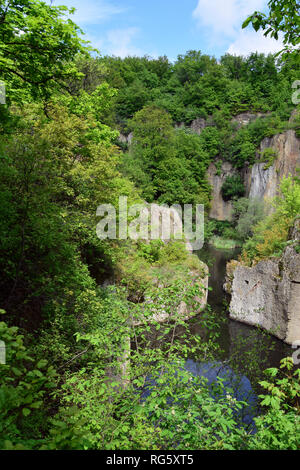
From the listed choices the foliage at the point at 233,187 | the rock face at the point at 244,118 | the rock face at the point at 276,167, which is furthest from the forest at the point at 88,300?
the rock face at the point at 244,118

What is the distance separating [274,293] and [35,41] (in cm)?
1231

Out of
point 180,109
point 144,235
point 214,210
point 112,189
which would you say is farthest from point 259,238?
point 180,109

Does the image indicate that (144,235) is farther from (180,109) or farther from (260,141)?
(180,109)

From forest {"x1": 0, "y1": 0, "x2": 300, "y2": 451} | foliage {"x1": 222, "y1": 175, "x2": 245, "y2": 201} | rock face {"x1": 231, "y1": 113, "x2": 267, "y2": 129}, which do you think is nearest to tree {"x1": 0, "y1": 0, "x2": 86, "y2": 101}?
forest {"x1": 0, "y1": 0, "x2": 300, "y2": 451}

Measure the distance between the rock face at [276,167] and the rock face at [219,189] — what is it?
5205 millimetres

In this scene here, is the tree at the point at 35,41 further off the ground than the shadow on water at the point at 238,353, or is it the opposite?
the tree at the point at 35,41

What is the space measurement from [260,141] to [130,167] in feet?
64.9

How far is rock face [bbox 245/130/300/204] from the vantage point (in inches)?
1211

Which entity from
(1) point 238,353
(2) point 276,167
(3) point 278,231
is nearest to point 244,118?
(2) point 276,167

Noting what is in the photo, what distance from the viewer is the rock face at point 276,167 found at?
101 feet

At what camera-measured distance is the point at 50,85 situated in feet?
15.6

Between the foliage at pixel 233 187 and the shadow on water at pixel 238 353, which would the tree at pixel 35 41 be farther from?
the foliage at pixel 233 187

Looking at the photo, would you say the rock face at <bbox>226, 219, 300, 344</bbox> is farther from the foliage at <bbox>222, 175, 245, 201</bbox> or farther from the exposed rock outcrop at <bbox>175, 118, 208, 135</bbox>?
the exposed rock outcrop at <bbox>175, 118, 208, 135</bbox>

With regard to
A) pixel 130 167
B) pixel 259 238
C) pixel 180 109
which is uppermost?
pixel 180 109
